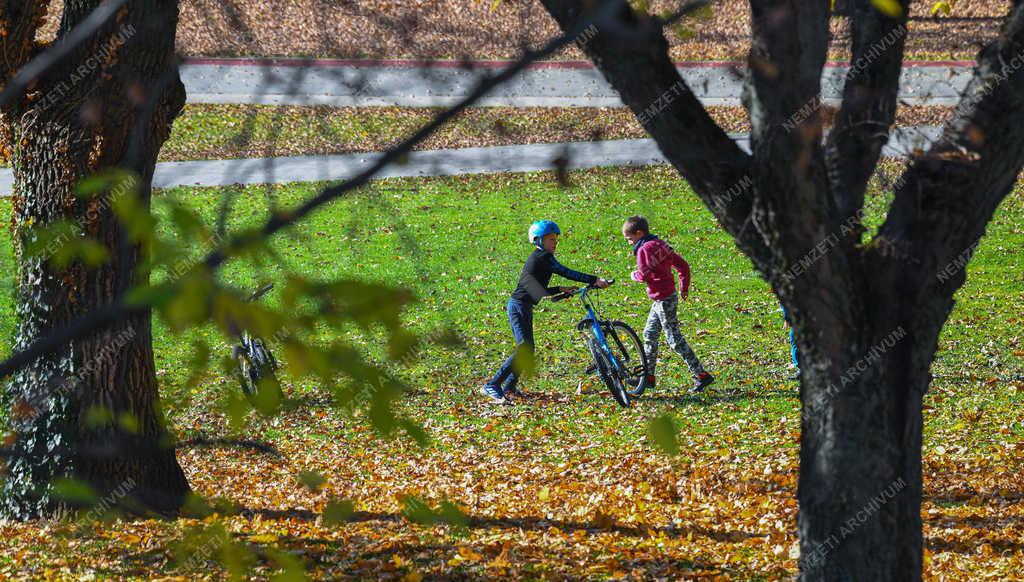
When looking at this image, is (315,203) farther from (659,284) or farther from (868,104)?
(659,284)

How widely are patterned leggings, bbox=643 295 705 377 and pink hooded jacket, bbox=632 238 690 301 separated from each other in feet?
0.31

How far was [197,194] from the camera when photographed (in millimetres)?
20797

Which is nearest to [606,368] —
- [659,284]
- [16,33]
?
[659,284]

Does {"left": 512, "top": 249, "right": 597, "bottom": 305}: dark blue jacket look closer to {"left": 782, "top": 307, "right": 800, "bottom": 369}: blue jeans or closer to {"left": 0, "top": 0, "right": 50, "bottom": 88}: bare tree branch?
{"left": 782, "top": 307, "right": 800, "bottom": 369}: blue jeans

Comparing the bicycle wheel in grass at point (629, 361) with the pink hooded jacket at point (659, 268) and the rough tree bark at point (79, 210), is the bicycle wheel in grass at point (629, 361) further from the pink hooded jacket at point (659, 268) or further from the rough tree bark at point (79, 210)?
the rough tree bark at point (79, 210)

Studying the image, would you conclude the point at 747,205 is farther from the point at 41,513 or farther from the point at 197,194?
the point at 197,194

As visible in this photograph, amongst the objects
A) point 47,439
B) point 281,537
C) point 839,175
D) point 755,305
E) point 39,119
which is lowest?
point 281,537

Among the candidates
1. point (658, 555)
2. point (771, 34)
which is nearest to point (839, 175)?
point (771, 34)

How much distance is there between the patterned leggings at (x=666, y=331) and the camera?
34.7 feet

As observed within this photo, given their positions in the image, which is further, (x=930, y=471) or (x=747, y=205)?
(x=930, y=471)

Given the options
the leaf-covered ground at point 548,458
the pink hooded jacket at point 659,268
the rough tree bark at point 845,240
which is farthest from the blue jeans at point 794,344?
the pink hooded jacket at point 659,268

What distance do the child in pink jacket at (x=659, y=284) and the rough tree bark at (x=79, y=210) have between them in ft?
15.4

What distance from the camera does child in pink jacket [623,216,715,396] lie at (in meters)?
10.3

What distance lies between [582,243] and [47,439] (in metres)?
12.3
